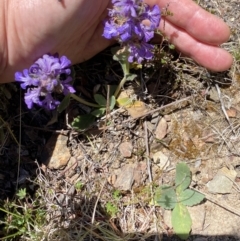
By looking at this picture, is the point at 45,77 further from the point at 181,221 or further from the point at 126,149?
the point at 181,221

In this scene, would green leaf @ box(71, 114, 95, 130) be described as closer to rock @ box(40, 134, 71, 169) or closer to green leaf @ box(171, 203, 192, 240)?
rock @ box(40, 134, 71, 169)

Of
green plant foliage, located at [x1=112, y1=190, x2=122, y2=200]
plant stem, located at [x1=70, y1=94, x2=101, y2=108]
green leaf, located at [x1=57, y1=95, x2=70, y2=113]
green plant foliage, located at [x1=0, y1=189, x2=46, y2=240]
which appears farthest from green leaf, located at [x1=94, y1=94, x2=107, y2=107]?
green plant foliage, located at [x1=0, y1=189, x2=46, y2=240]

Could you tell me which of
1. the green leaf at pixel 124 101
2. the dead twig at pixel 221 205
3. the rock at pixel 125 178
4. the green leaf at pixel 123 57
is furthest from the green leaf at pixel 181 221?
the green leaf at pixel 123 57

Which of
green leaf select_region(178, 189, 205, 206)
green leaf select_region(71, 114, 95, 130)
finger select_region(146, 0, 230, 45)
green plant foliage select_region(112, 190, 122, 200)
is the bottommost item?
green plant foliage select_region(112, 190, 122, 200)

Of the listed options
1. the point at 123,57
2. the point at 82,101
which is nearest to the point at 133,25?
the point at 123,57

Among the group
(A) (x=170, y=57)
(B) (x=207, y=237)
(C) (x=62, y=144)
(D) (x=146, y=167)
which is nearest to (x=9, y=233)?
(C) (x=62, y=144)

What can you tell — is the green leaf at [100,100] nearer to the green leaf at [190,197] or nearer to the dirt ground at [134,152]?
the dirt ground at [134,152]
